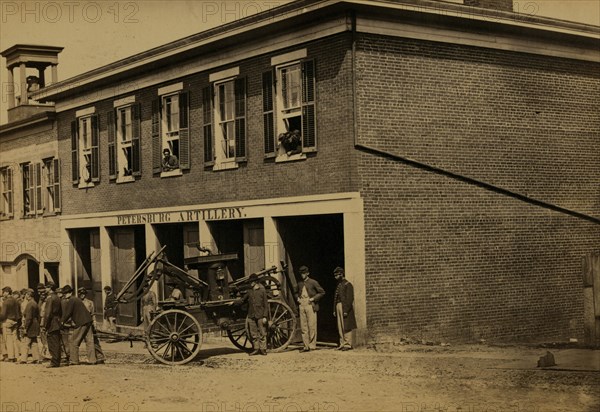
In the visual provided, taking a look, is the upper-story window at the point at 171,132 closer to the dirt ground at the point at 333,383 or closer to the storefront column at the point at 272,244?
the storefront column at the point at 272,244

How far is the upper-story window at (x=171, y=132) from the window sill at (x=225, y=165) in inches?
52.5

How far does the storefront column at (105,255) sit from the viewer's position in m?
25.2

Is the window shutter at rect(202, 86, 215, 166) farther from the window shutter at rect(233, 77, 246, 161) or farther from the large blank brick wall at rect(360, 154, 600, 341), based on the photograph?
the large blank brick wall at rect(360, 154, 600, 341)

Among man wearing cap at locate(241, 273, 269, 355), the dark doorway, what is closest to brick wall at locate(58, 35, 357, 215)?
the dark doorway

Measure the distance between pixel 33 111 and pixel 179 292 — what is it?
50.4ft

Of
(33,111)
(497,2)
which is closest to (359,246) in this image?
(497,2)

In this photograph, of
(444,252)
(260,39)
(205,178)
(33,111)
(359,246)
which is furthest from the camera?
(33,111)

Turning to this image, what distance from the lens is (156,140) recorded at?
2245 centimetres

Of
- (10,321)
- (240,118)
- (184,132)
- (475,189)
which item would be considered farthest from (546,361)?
(184,132)

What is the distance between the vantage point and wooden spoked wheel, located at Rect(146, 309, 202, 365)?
49.6ft

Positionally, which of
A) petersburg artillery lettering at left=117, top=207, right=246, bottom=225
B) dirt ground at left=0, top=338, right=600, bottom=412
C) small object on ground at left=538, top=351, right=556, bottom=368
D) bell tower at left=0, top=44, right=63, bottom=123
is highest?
bell tower at left=0, top=44, right=63, bottom=123

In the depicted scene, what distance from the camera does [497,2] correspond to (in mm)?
19031

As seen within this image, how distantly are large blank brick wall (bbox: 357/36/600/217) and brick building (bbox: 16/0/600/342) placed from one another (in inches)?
1.4

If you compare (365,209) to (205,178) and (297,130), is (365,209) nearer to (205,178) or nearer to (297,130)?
(297,130)
